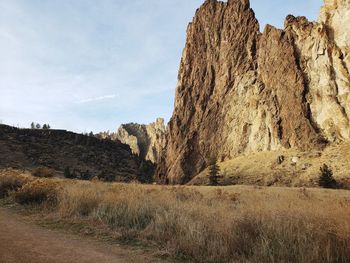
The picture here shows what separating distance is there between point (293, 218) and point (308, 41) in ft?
240

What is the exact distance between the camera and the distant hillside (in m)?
77.3

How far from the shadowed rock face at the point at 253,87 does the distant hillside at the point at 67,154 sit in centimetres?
1329

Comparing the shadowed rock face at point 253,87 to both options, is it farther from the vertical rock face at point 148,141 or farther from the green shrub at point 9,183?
the vertical rock face at point 148,141

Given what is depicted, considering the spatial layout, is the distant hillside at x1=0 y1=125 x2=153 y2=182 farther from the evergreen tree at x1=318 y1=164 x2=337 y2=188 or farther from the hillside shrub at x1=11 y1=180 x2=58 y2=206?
the hillside shrub at x1=11 y1=180 x2=58 y2=206

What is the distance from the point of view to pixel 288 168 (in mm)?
61375

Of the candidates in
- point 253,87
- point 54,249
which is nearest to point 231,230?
point 54,249

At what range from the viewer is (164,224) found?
8484mm

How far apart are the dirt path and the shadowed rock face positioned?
62146 mm

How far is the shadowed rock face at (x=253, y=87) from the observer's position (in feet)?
213

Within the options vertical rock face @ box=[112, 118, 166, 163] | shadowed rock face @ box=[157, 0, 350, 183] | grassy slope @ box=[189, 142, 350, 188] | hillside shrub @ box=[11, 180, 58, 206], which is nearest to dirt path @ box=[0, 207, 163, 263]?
hillside shrub @ box=[11, 180, 58, 206]

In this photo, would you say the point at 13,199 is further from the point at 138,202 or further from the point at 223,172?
the point at 223,172

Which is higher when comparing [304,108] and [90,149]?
[304,108]

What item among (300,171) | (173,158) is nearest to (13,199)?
(300,171)

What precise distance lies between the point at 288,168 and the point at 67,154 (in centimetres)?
5785
